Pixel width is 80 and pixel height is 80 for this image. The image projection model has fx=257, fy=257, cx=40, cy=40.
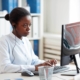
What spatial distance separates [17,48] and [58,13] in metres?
1.90

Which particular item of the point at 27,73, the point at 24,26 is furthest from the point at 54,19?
the point at 27,73

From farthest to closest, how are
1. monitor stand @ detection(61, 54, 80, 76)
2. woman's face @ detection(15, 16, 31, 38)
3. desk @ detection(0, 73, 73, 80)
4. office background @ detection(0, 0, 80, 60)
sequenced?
office background @ detection(0, 0, 80, 60), woman's face @ detection(15, 16, 31, 38), monitor stand @ detection(61, 54, 80, 76), desk @ detection(0, 73, 73, 80)

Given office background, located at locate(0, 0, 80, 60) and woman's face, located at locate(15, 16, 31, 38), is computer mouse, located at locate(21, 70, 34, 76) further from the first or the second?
office background, located at locate(0, 0, 80, 60)

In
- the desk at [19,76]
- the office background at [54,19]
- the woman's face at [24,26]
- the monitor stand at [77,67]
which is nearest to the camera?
the desk at [19,76]

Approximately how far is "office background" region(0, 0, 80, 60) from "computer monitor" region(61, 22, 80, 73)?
5.17 ft

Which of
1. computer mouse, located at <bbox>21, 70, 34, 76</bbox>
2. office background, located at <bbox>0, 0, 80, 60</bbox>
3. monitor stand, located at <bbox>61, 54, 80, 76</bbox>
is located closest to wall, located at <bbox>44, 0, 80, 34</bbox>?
office background, located at <bbox>0, 0, 80, 60</bbox>

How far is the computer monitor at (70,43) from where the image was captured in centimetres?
215

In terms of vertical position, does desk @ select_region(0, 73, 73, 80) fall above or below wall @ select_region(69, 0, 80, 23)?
below

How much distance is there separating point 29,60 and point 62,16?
1.79 meters

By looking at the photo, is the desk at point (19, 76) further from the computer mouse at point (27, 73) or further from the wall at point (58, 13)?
the wall at point (58, 13)

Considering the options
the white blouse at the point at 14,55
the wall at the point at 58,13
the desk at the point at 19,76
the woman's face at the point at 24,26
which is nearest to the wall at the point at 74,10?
the wall at the point at 58,13

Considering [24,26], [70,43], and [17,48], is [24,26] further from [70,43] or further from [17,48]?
[70,43]

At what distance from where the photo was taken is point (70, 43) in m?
2.21

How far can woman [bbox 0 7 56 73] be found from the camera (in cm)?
231
